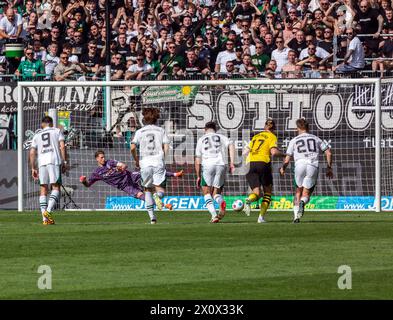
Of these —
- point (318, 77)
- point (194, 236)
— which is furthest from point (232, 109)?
point (194, 236)

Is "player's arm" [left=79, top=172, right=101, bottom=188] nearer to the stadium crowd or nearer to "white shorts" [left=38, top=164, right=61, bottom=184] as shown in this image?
A: the stadium crowd

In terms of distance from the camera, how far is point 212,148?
86.8 feet

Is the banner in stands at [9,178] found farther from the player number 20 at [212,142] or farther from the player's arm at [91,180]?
the player number 20 at [212,142]

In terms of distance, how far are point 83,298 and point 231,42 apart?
20015 mm

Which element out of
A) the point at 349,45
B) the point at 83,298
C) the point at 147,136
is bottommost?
the point at 83,298

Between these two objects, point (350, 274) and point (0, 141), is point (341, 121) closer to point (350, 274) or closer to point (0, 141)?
point (0, 141)

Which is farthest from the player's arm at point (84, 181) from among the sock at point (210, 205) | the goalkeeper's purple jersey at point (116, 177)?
the sock at point (210, 205)

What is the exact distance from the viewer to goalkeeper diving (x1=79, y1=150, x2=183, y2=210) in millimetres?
30734

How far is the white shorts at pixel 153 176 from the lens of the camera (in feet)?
82.9

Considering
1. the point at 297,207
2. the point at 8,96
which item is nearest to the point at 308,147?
the point at 297,207

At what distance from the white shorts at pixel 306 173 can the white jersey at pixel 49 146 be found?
4.84 meters

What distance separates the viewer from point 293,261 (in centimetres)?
1772

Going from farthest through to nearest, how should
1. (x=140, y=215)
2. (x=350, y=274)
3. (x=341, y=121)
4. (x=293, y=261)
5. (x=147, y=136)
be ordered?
(x=341, y=121) → (x=140, y=215) → (x=147, y=136) → (x=293, y=261) → (x=350, y=274)
